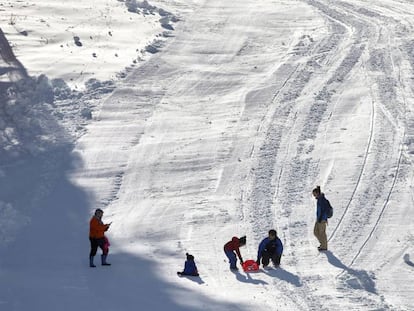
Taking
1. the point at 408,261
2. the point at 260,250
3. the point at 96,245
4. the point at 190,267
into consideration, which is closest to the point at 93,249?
the point at 96,245

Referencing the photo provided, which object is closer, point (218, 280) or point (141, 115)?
point (218, 280)

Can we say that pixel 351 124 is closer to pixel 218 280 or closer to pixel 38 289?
pixel 218 280

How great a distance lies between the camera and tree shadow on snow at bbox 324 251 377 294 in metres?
16.8

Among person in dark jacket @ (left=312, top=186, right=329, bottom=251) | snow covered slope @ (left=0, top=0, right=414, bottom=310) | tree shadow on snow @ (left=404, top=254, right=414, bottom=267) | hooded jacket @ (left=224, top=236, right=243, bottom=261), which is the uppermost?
person in dark jacket @ (left=312, top=186, right=329, bottom=251)

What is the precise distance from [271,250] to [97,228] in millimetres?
3086

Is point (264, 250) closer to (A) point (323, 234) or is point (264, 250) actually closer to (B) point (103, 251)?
(A) point (323, 234)

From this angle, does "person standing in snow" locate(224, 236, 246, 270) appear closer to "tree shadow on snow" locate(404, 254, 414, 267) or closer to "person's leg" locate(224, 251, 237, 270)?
"person's leg" locate(224, 251, 237, 270)

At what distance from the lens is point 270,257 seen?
1789 cm

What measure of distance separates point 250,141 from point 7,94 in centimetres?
698

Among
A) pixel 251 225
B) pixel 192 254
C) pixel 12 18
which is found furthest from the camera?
pixel 12 18

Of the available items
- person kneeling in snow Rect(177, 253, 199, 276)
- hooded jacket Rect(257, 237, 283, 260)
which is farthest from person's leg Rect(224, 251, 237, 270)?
person kneeling in snow Rect(177, 253, 199, 276)

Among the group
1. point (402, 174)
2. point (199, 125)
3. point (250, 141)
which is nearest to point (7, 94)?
point (199, 125)

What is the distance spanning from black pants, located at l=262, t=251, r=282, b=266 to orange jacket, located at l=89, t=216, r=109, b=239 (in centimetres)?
284

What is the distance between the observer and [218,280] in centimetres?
1744
